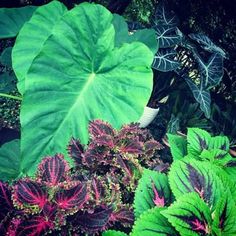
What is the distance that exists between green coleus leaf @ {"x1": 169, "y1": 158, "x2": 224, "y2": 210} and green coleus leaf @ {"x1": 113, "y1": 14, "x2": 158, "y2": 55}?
3.35ft

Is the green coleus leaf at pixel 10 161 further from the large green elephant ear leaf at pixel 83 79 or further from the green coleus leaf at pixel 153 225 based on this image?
the green coleus leaf at pixel 153 225

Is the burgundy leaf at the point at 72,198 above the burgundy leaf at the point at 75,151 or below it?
above

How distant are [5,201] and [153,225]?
1.11ft

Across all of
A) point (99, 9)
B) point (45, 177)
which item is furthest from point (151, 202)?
point (99, 9)

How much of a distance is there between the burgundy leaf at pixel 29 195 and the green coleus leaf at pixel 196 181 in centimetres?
32

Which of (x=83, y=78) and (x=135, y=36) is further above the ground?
(x=135, y=36)

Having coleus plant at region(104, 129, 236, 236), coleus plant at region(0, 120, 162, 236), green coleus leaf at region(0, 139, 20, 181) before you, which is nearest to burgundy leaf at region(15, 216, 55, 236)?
coleus plant at region(0, 120, 162, 236)

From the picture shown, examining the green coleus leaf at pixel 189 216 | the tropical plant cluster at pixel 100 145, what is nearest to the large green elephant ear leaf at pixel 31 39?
the tropical plant cluster at pixel 100 145

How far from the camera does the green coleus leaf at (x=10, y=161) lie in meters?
1.41

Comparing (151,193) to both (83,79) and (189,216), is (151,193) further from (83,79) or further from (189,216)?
(83,79)

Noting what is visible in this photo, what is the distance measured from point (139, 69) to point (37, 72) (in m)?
0.43

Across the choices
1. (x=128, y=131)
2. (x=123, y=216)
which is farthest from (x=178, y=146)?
(x=123, y=216)

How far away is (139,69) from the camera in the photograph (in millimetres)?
1444

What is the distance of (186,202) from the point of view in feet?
2.50
